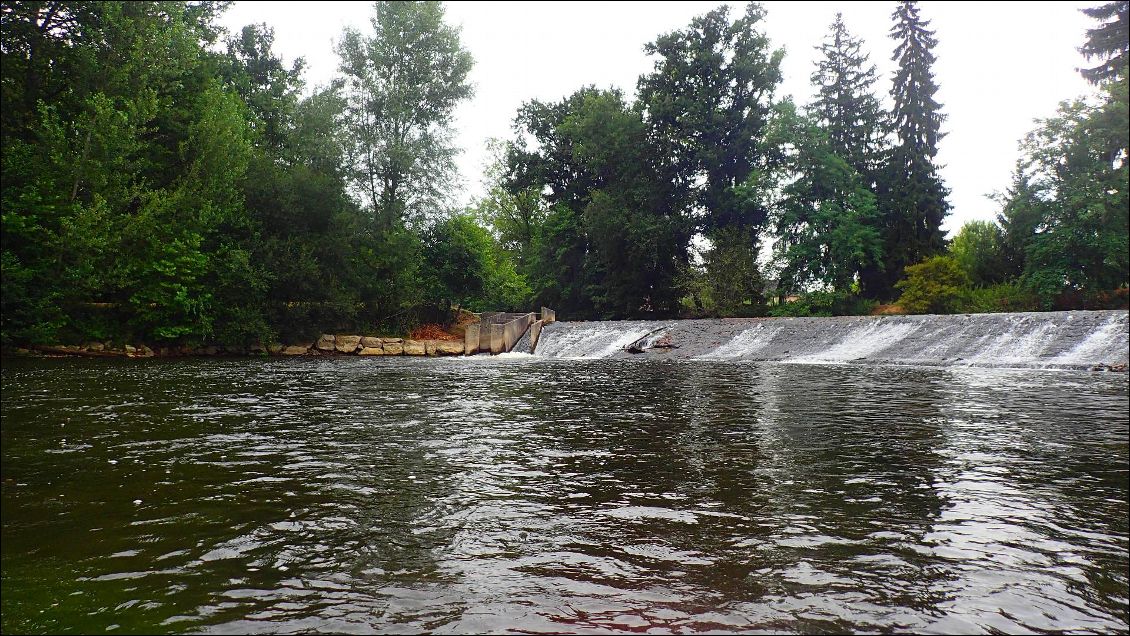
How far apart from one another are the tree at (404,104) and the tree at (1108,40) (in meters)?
36.2

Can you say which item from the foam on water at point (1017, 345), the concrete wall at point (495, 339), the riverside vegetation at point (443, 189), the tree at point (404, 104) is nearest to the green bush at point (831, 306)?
the riverside vegetation at point (443, 189)

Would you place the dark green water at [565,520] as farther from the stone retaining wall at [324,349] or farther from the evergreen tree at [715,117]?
the evergreen tree at [715,117]

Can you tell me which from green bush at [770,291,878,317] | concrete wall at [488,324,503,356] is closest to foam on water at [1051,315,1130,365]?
green bush at [770,291,878,317]

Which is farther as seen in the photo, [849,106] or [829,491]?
[849,106]

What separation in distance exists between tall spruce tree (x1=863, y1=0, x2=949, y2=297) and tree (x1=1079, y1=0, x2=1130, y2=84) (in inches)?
314

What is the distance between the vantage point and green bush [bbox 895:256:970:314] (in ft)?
116

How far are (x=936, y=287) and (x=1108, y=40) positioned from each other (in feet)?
56.4

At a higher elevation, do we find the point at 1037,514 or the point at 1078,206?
the point at 1078,206

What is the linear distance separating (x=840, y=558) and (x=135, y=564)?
4165 mm

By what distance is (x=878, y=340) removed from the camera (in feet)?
83.5

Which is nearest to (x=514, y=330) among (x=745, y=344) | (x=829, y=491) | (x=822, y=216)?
(x=745, y=344)

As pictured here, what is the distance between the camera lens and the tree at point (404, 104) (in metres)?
40.2

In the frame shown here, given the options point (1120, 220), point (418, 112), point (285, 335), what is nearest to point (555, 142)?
point (418, 112)

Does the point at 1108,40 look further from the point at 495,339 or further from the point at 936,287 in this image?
the point at 495,339
